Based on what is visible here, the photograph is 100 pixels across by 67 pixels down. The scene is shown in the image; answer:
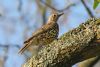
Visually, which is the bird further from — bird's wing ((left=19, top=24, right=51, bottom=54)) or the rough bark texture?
the rough bark texture

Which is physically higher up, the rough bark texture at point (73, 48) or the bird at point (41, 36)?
the bird at point (41, 36)

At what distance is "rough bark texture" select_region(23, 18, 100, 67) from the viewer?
121 inches

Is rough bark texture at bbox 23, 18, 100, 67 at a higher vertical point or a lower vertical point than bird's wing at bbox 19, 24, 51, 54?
lower

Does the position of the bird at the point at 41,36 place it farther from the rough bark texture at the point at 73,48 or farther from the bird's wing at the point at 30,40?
the rough bark texture at the point at 73,48

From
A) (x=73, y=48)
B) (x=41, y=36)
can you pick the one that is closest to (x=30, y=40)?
(x=41, y=36)

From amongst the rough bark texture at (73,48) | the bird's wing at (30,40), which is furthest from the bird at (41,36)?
the rough bark texture at (73,48)

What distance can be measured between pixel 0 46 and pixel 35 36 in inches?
80.6

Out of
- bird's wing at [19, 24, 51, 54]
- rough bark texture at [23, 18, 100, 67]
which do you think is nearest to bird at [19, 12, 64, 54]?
bird's wing at [19, 24, 51, 54]

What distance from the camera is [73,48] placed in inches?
122

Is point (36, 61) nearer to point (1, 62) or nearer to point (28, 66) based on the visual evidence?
point (28, 66)

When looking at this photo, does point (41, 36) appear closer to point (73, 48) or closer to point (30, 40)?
point (30, 40)

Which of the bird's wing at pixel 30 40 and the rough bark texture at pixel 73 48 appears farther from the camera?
the bird's wing at pixel 30 40

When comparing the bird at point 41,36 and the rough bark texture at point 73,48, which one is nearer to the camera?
the rough bark texture at point 73,48

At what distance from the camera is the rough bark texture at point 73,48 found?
308cm
